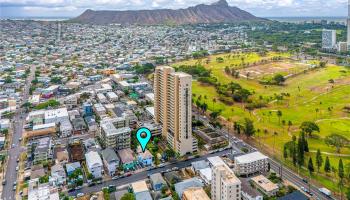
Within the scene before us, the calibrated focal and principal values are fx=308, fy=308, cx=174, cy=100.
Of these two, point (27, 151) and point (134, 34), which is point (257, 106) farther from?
point (134, 34)

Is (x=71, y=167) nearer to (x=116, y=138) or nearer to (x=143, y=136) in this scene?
(x=116, y=138)

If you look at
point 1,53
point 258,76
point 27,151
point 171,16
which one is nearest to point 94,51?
point 1,53

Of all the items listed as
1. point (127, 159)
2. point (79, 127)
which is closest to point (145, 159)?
point (127, 159)

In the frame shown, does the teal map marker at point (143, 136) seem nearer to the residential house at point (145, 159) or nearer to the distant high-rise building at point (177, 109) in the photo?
the distant high-rise building at point (177, 109)

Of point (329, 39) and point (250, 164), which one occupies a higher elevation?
point (329, 39)

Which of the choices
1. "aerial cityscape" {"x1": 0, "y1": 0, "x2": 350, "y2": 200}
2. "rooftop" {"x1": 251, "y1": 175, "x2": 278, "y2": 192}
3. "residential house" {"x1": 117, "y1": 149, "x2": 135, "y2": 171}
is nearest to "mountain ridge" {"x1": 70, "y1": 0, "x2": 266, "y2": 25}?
"aerial cityscape" {"x1": 0, "y1": 0, "x2": 350, "y2": 200}

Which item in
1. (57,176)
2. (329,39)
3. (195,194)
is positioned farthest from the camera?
(329,39)
